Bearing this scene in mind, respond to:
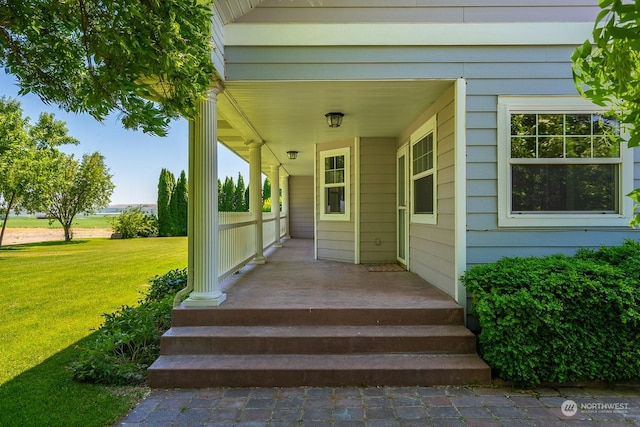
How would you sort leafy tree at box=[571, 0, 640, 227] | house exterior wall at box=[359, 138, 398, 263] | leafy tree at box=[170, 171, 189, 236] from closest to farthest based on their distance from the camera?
leafy tree at box=[571, 0, 640, 227] < house exterior wall at box=[359, 138, 398, 263] < leafy tree at box=[170, 171, 189, 236]

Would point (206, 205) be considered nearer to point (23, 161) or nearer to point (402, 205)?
point (402, 205)

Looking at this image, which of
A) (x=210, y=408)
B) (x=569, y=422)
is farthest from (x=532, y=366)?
(x=210, y=408)

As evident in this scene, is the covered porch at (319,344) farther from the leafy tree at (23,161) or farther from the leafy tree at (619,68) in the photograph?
the leafy tree at (23,161)

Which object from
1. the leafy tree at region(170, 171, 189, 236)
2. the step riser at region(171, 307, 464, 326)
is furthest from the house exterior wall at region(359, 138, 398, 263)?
the leafy tree at region(170, 171, 189, 236)

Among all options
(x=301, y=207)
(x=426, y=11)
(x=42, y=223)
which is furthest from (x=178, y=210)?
(x=42, y=223)

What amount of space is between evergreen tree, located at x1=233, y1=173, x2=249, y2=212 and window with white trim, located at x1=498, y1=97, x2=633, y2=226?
1667 cm

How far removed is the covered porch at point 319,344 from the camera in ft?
9.41

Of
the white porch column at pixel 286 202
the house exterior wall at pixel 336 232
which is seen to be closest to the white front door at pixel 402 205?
the house exterior wall at pixel 336 232

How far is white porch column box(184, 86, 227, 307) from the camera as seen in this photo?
3543 mm

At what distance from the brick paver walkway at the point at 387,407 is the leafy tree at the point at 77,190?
1879cm

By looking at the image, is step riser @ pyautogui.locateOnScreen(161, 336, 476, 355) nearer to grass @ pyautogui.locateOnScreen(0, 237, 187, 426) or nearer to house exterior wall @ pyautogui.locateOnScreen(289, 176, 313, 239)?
grass @ pyautogui.locateOnScreen(0, 237, 187, 426)

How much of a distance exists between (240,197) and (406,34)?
1686 cm

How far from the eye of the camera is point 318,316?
3393 millimetres

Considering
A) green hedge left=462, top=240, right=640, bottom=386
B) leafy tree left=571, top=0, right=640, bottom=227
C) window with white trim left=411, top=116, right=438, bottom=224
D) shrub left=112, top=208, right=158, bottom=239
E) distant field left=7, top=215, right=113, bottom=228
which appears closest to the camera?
leafy tree left=571, top=0, right=640, bottom=227
